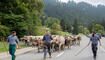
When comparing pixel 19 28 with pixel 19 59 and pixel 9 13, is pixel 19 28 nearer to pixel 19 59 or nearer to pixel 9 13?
pixel 9 13

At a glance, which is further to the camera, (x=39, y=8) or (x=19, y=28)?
(x=39, y=8)

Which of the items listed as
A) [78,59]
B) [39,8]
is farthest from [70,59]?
[39,8]

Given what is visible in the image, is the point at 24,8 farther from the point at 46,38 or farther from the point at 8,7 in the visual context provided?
the point at 46,38

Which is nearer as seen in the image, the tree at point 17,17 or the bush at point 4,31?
the bush at point 4,31

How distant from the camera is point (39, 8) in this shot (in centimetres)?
4928

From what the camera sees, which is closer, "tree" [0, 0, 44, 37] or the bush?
the bush

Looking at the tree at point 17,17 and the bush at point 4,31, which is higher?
the tree at point 17,17

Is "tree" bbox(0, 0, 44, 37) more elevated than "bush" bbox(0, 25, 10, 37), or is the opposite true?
"tree" bbox(0, 0, 44, 37)

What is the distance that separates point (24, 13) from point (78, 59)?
25.8 meters

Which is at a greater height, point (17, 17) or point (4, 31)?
point (17, 17)

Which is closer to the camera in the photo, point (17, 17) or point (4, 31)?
point (4, 31)

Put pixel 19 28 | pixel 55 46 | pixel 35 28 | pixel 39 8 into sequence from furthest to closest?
pixel 39 8 < pixel 35 28 < pixel 19 28 < pixel 55 46

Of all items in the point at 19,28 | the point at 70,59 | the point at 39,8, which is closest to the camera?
the point at 70,59

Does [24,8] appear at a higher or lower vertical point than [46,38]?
higher
